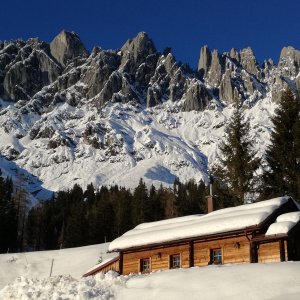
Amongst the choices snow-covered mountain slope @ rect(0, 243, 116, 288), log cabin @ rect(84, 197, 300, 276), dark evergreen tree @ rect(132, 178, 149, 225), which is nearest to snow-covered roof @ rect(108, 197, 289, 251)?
log cabin @ rect(84, 197, 300, 276)

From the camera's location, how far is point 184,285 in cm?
2092

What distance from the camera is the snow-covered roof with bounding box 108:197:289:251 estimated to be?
27.9 meters

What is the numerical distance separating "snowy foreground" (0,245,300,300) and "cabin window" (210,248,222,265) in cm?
615

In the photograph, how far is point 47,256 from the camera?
158ft

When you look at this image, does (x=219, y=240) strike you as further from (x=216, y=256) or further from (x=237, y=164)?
(x=237, y=164)

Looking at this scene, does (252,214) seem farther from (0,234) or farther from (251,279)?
(0,234)

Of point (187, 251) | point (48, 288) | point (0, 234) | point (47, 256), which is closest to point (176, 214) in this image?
point (0, 234)

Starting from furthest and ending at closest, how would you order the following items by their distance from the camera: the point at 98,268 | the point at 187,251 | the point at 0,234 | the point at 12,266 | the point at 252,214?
1. the point at 0,234
2. the point at 12,266
3. the point at 98,268
4. the point at 187,251
5. the point at 252,214

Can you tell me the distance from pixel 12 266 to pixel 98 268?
37.0 feet

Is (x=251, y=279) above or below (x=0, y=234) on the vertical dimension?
below

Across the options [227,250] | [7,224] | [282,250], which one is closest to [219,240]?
[227,250]

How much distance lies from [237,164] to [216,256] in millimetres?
12094

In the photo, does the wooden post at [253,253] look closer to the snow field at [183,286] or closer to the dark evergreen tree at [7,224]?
the snow field at [183,286]

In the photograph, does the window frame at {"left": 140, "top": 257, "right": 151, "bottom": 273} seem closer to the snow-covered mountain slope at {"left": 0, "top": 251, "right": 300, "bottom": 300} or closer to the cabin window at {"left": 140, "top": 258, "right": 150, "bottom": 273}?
the cabin window at {"left": 140, "top": 258, "right": 150, "bottom": 273}
